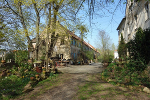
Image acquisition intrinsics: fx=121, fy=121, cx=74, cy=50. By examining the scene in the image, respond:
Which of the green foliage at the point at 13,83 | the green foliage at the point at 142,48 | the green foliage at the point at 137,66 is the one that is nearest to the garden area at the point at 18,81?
the green foliage at the point at 13,83

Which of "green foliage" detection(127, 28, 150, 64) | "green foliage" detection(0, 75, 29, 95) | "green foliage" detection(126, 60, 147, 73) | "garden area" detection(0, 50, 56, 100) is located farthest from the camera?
"green foliage" detection(127, 28, 150, 64)

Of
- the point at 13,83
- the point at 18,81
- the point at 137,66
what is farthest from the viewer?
the point at 137,66

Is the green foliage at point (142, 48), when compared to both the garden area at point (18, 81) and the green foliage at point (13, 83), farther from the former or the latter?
the green foliage at point (13, 83)

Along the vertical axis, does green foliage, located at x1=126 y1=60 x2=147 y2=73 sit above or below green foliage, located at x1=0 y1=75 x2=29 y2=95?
above

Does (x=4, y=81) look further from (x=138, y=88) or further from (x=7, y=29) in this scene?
(x=138, y=88)

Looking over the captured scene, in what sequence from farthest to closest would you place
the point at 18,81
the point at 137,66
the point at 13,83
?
1. the point at 137,66
2. the point at 18,81
3. the point at 13,83

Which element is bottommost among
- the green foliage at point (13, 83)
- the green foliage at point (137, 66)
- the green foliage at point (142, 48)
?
the green foliage at point (13, 83)

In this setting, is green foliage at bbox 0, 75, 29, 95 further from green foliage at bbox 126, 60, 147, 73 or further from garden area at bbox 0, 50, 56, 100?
green foliage at bbox 126, 60, 147, 73

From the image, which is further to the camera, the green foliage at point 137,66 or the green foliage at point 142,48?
the green foliage at point 142,48

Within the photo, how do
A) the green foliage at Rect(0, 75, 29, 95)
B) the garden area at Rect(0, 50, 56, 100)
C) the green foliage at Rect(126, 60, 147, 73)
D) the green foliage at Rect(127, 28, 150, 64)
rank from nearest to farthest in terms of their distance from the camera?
the garden area at Rect(0, 50, 56, 100) → the green foliage at Rect(0, 75, 29, 95) → the green foliage at Rect(126, 60, 147, 73) → the green foliage at Rect(127, 28, 150, 64)

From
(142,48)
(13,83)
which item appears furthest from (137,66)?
(13,83)

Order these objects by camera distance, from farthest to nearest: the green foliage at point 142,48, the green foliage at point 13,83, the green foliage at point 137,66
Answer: the green foliage at point 142,48 → the green foliage at point 137,66 → the green foliage at point 13,83

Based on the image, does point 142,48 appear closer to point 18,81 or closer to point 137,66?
point 137,66

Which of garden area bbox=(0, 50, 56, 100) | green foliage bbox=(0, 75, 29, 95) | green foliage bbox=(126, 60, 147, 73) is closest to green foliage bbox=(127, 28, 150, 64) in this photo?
green foliage bbox=(126, 60, 147, 73)
